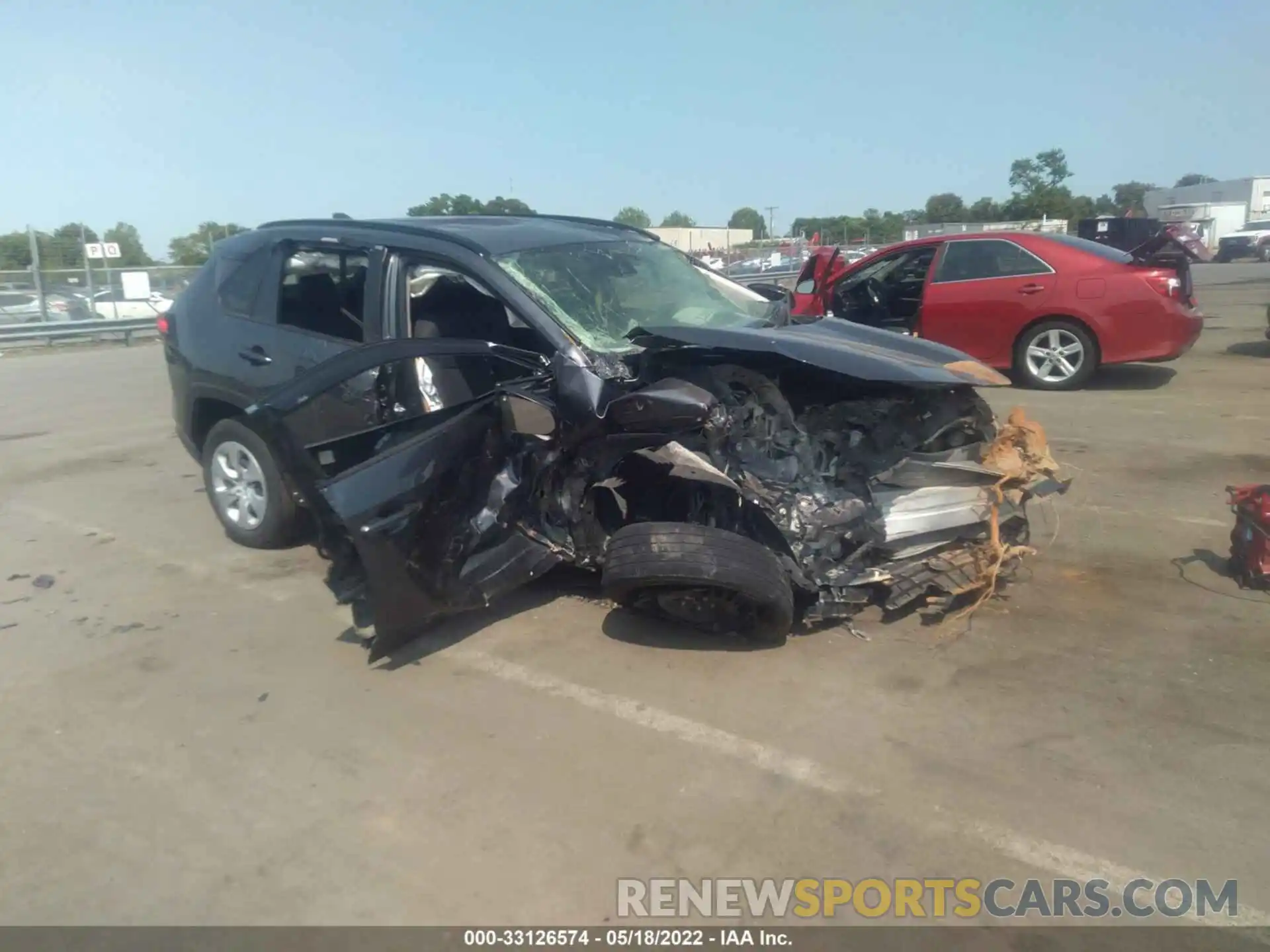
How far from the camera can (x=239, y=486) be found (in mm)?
5746

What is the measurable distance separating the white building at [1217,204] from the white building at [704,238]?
1746 cm

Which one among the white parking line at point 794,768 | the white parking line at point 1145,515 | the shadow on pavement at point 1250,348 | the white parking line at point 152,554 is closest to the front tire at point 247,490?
Result: the white parking line at point 152,554

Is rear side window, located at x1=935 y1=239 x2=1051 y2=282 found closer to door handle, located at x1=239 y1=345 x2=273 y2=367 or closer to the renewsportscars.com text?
door handle, located at x1=239 y1=345 x2=273 y2=367

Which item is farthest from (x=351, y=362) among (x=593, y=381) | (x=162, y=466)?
(x=162, y=466)

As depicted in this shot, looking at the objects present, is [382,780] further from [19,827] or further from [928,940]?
[928,940]

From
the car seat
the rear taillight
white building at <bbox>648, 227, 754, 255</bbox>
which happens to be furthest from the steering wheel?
white building at <bbox>648, 227, 754, 255</bbox>

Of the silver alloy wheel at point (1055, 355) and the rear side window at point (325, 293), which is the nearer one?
the rear side window at point (325, 293)

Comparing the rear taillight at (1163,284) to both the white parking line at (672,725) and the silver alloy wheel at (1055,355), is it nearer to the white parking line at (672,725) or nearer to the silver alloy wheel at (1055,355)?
the silver alloy wheel at (1055,355)

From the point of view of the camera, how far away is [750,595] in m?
4.01

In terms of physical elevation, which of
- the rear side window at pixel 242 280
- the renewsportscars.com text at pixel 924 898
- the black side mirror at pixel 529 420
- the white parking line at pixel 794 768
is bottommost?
the renewsportscars.com text at pixel 924 898

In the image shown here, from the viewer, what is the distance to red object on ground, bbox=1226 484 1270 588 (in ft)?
15.2

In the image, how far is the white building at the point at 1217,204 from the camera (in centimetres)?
4325

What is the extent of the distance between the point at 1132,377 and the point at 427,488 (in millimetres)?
8884

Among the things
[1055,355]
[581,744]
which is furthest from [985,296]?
[581,744]
